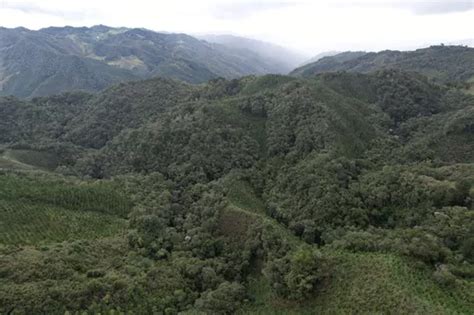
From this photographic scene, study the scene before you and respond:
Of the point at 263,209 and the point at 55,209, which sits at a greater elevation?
the point at 263,209

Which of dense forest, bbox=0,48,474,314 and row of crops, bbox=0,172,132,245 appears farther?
row of crops, bbox=0,172,132,245

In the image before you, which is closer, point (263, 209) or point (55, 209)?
point (55, 209)

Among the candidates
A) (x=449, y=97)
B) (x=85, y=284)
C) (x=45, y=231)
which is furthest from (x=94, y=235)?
(x=449, y=97)

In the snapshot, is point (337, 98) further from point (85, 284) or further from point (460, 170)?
point (85, 284)

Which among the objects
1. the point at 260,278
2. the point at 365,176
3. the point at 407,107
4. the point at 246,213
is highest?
the point at 407,107

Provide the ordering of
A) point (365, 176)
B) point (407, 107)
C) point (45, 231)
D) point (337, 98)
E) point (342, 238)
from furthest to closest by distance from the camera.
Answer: point (407, 107), point (337, 98), point (365, 176), point (45, 231), point (342, 238)

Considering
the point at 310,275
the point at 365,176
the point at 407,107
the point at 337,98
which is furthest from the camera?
the point at 407,107

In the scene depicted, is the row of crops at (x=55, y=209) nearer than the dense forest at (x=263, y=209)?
No

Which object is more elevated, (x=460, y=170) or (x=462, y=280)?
(x=460, y=170)
